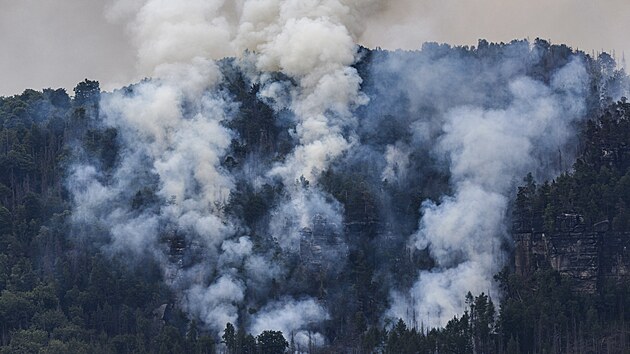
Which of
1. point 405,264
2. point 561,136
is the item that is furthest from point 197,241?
point 561,136

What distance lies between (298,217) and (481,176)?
589 inches

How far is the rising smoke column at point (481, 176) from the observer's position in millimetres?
162125

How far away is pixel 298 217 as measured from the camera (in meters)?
171

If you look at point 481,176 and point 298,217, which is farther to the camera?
point 298,217

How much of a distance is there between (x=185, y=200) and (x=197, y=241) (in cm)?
439

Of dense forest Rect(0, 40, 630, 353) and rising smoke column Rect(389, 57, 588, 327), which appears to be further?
rising smoke column Rect(389, 57, 588, 327)

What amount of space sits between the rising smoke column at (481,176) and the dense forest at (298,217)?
0.41m

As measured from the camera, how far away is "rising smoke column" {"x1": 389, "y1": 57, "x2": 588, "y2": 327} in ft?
532

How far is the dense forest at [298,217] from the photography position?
15525cm

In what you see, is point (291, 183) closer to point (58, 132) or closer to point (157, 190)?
point (157, 190)

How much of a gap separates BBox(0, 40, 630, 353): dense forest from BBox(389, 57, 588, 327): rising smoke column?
413mm

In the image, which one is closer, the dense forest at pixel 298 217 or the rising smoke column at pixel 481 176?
the dense forest at pixel 298 217

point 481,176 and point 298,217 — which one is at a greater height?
Result: point 481,176

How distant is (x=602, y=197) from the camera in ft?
520
